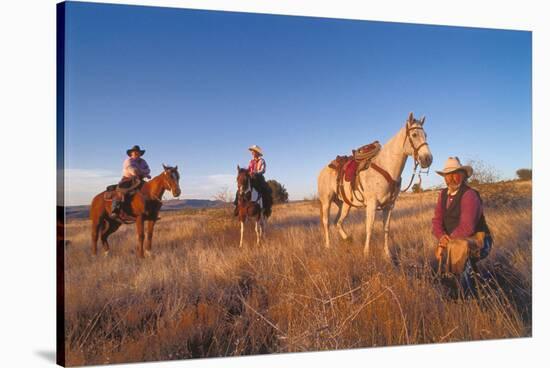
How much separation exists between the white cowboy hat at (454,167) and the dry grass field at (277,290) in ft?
1.40

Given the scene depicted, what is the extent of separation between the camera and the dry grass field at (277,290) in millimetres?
A: 10961

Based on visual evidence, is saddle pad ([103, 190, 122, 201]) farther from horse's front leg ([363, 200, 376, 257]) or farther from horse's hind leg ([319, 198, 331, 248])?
horse's front leg ([363, 200, 376, 257])

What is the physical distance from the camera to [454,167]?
12.9 m

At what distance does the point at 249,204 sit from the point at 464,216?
3097 millimetres

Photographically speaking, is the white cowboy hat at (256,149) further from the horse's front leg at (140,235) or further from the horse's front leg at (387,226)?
the horse's front leg at (387,226)

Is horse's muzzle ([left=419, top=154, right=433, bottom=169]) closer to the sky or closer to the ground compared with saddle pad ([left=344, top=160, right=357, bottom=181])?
closer to the sky

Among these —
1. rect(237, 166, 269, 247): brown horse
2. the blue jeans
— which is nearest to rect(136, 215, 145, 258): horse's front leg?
rect(237, 166, 269, 247): brown horse

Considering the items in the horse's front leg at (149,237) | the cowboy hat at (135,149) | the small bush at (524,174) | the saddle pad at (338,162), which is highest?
the cowboy hat at (135,149)

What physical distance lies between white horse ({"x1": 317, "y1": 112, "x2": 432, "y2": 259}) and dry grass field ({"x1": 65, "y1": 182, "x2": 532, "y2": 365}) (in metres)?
0.12

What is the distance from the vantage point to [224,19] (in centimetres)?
1177

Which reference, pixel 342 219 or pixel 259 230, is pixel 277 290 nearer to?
pixel 259 230

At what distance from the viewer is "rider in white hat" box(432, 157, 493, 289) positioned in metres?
12.8

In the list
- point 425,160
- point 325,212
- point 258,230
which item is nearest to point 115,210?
point 258,230

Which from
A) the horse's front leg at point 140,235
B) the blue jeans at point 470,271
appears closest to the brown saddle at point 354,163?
the blue jeans at point 470,271
